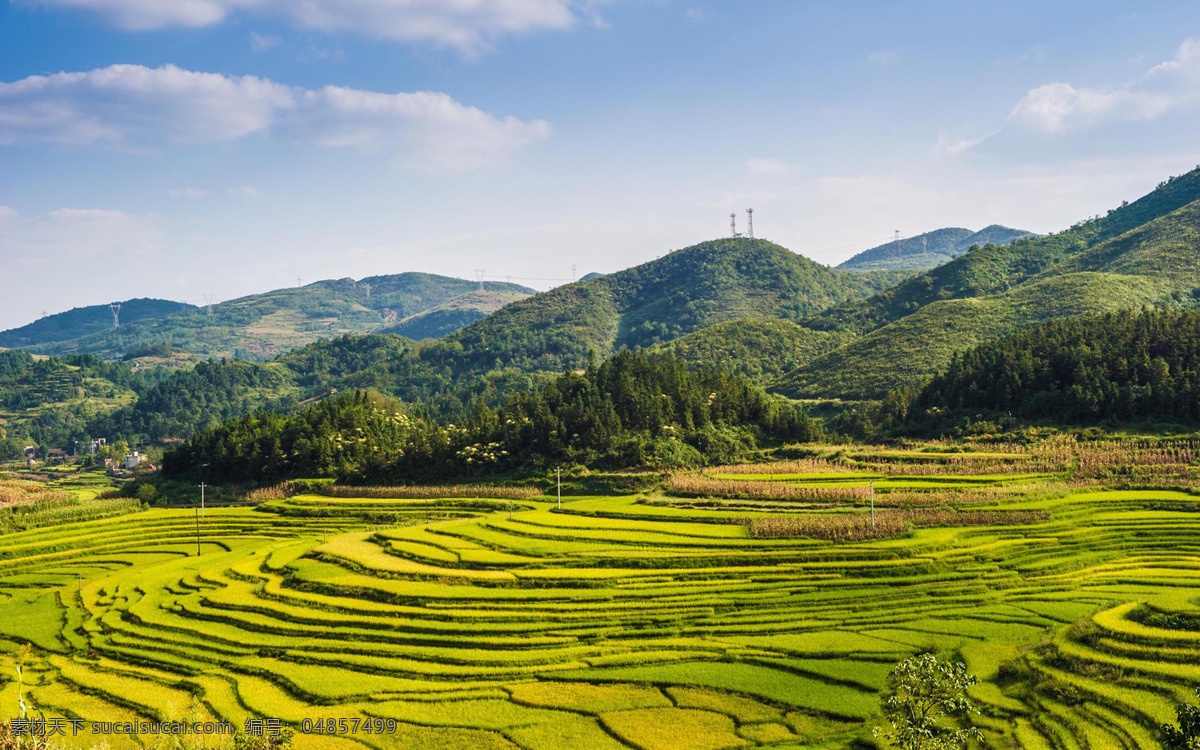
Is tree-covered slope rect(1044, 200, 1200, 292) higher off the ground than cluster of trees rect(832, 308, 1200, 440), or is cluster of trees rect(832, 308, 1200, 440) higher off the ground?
tree-covered slope rect(1044, 200, 1200, 292)

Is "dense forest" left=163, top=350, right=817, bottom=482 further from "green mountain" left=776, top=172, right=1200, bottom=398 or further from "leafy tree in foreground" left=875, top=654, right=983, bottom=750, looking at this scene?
"leafy tree in foreground" left=875, top=654, right=983, bottom=750

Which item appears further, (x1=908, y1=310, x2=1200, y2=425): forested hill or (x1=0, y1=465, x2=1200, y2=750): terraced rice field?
(x1=908, y1=310, x2=1200, y2=425): forested hill


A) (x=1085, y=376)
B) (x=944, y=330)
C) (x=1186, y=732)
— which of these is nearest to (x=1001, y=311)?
(x=944, y=330)

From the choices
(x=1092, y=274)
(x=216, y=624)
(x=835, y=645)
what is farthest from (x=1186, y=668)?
(x=1092, y=274)

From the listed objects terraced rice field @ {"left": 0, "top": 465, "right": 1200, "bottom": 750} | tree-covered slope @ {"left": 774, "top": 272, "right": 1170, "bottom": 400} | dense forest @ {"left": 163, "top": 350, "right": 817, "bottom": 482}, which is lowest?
terraced rice field @ {"left": 0, "top": 465, "right": 1200, "bottom": 750}

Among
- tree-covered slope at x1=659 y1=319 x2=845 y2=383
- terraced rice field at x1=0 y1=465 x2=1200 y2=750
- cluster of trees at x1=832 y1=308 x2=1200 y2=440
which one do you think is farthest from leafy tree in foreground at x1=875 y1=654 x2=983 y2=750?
tree-covered slope at x1=659 y1=319 x2=845 y2=383

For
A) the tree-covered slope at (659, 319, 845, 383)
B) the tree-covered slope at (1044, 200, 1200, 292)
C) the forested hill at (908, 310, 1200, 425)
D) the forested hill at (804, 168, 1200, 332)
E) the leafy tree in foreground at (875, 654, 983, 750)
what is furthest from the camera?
the forested hill at (804, 168, 1200, 332)

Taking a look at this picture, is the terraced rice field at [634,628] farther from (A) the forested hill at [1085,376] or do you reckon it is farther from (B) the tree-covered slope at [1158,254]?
(B) the tree-covered slope at [1158,254]
